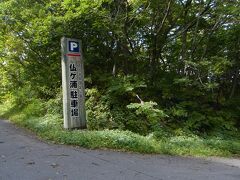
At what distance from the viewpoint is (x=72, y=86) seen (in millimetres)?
10695

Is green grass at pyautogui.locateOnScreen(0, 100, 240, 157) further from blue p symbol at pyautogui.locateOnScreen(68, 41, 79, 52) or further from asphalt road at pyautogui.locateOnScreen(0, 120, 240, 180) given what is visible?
blue p symbol at pyautogui.locateOnScreen(68, 41, 79, 52)

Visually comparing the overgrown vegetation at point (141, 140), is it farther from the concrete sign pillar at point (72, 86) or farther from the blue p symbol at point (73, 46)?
the blue p symbol at point (73, 46)

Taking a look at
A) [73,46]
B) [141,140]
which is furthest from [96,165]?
[73,46]

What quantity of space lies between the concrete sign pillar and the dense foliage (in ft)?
3.62

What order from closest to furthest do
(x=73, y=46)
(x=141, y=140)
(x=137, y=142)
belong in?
(x=137, y=142), (x=141, y=140), (x=73, y=46)

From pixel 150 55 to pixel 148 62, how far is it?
12.2 inches

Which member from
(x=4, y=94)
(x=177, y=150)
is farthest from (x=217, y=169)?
(x=4, y=94)

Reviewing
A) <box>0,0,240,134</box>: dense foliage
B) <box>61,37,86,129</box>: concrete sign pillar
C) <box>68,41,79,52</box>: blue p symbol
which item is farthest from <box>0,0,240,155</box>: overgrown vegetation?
<box>68,41,79,52</box>: blue p symbol

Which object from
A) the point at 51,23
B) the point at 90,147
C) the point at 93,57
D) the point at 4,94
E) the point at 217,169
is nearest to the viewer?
the point at 217,169

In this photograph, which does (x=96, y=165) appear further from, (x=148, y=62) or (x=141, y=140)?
(x=148, y=62)

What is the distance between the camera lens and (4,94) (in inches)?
894

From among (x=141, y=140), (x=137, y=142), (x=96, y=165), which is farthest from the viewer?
(x=141, y=140)

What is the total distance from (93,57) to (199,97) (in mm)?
4733

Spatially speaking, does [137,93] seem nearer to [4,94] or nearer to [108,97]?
[108,97]
